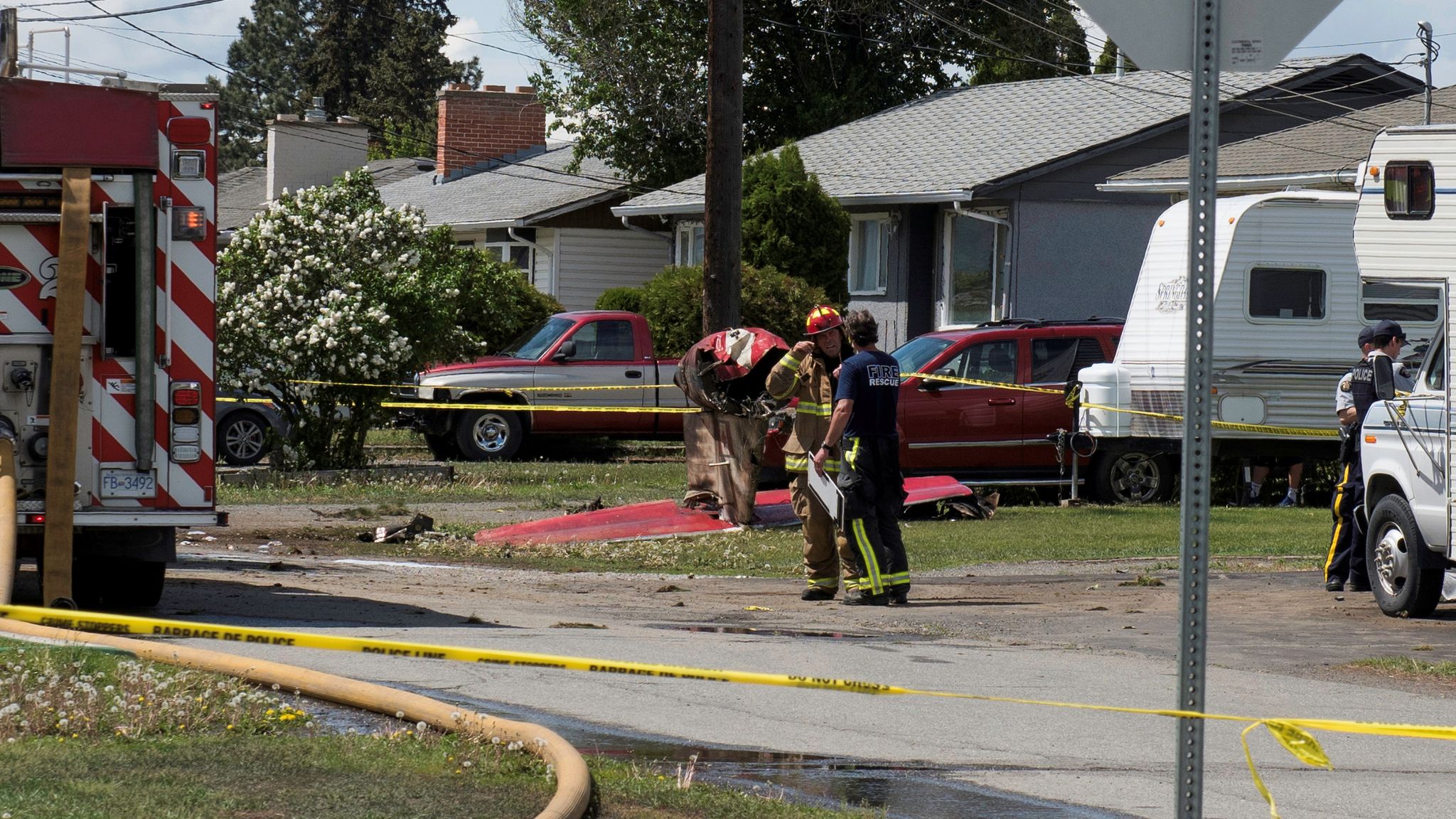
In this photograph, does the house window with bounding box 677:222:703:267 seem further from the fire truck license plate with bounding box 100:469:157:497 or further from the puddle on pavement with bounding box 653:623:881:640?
the fire truck license plate with bounding box 100:469:157:497

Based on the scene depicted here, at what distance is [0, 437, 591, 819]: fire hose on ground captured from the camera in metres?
5.41

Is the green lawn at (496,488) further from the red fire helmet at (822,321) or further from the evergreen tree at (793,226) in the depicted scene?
the evergreen tree at (793,226)

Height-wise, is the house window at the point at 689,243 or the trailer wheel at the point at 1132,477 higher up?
the house window at the point at 689,243

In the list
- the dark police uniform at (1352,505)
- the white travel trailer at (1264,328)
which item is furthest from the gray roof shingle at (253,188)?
the dark police uniform at (1352,505)

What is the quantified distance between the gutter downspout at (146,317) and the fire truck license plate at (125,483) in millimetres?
47

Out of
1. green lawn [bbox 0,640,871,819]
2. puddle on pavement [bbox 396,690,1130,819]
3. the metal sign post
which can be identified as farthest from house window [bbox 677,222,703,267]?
the metal sign post

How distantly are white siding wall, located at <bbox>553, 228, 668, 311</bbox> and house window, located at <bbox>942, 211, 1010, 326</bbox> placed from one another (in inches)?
409

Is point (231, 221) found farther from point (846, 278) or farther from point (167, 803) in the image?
point (167, 803)

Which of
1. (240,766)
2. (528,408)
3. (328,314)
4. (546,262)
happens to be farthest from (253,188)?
(240,766)

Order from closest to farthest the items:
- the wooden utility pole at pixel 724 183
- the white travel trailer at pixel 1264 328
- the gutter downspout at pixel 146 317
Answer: the gutter downspout at pixel 146 317 → the wooden utility pole at pixel 724 183 → the white travel trailer at pixel 1264 328

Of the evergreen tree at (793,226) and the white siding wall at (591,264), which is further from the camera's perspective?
the white siding wall at (591,264)

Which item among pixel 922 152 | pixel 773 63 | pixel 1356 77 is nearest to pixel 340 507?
pixel 922 152

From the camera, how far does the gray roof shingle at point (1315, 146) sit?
2272 centimetres

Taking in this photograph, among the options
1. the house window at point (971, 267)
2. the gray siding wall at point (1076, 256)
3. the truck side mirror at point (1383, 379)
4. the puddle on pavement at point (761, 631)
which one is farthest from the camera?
the house window at point (971, 267)
